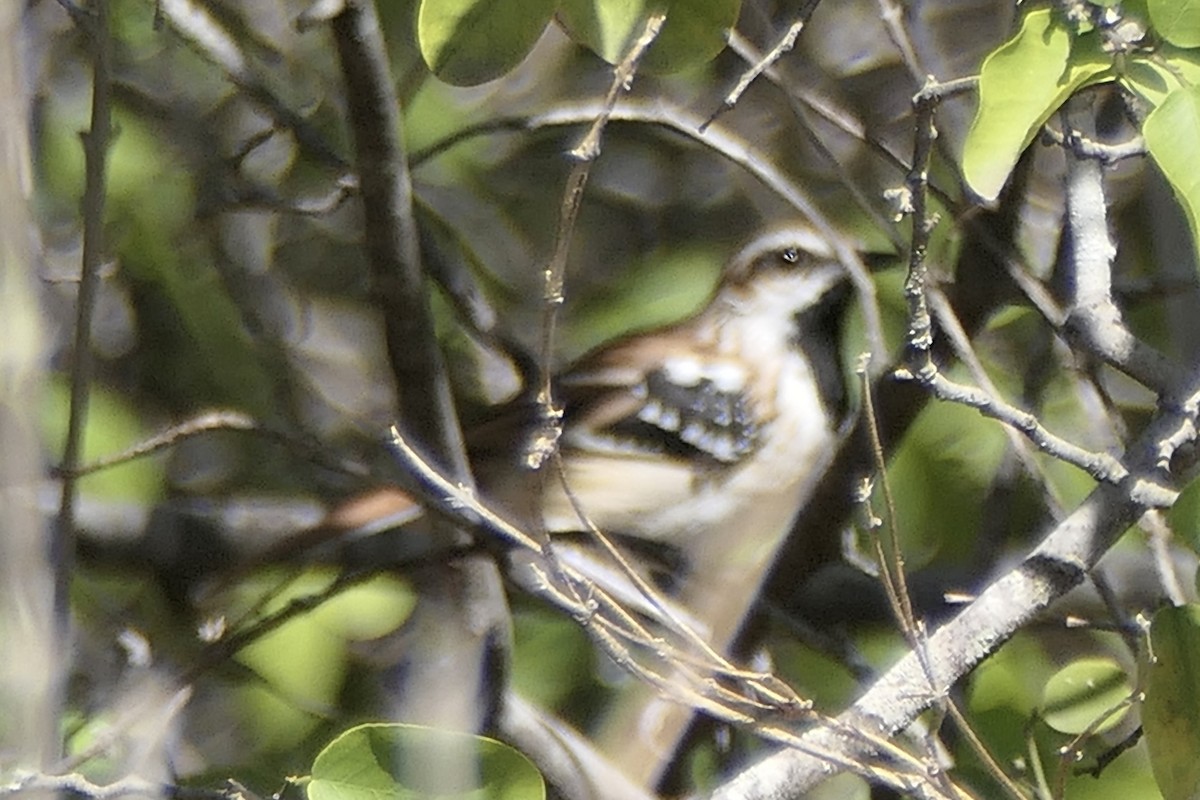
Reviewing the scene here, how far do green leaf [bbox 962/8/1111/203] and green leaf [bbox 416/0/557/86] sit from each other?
33 cm

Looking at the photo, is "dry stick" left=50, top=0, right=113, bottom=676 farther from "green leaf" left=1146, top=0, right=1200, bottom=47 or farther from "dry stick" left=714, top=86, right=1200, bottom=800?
"green leaf" left=1146, top=0, right=1200, bottom=47

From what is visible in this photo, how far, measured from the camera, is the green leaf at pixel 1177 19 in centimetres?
91

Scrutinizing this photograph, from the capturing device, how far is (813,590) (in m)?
1.88

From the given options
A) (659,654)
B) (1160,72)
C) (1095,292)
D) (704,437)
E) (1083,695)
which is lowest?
(704,437)

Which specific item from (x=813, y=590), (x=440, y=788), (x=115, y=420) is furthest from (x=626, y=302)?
(x=440, y=788)

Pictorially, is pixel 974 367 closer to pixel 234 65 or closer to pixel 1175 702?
pixel 1175 702

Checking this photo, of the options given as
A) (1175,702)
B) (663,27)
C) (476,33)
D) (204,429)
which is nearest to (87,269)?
Result: (204,429)

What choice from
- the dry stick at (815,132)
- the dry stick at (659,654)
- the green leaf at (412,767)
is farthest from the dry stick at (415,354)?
the dry stick at (815,132)

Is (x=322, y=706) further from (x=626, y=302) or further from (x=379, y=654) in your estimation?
(x=626, y=302)

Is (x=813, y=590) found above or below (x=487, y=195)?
below

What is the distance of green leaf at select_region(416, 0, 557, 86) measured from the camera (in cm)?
103

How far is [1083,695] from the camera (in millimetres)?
1336

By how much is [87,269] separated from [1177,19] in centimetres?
87

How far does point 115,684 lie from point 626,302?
98 centimetres
